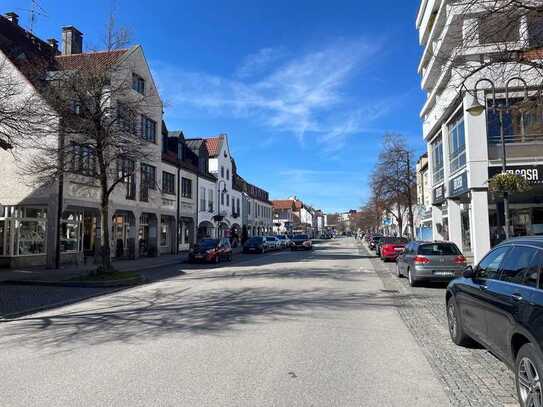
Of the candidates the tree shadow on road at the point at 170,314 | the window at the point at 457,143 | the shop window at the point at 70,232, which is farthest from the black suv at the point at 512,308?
the shop window at the point at 70,232

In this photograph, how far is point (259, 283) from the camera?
1608 centimetres

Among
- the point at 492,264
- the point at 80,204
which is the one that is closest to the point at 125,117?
the point at 80,204

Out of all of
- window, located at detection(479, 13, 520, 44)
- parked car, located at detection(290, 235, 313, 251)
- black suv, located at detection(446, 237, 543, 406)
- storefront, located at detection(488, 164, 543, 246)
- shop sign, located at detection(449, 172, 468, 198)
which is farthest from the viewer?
parked car, located at detection(290, 235, 313, 251)

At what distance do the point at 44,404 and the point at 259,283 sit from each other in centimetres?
1151

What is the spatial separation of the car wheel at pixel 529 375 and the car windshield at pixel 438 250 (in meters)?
11.1

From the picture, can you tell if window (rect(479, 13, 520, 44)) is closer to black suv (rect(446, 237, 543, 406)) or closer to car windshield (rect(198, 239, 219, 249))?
black suv (rect(446, 237, 543, 406))

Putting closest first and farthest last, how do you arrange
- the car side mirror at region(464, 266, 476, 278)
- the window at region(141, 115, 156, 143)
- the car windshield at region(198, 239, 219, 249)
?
the car side mirror at region(464, 266, 476, 278) < the car windshield at region(198, 239, 219, 249) < the window at region(141, 115, 156, 143)

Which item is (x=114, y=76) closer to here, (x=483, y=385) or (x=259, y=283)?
(x=259, y=283)

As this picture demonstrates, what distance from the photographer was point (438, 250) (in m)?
15.3

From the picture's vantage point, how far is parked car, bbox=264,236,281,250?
48894 mm

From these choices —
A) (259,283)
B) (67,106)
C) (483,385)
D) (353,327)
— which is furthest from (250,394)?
(67,106)

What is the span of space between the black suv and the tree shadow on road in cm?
409

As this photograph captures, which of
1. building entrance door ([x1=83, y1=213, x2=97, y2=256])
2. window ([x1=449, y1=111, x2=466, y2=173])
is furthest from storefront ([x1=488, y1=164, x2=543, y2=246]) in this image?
building entrance door ([x1=83, y1=213, x2=97, y2=256])

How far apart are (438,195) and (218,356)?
81.0 ft
